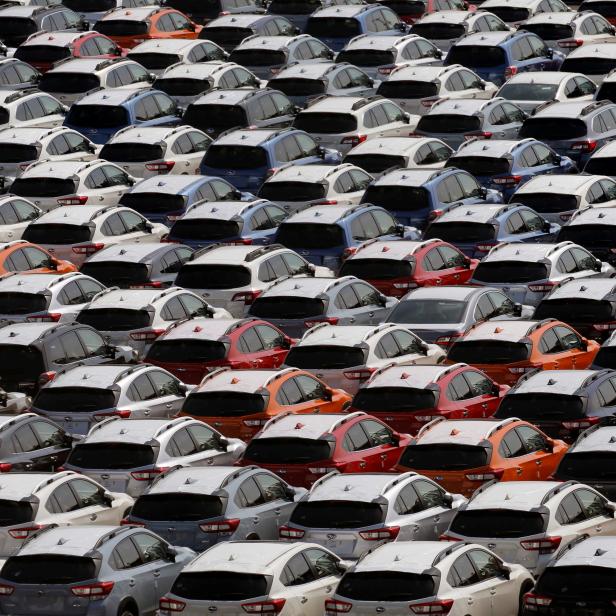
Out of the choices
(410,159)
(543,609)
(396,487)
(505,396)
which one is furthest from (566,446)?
(410,159)

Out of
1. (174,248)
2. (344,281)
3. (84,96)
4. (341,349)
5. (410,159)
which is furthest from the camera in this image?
(84,96)

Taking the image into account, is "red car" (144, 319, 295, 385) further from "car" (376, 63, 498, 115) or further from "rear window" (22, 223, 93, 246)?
"car" (376, 63, 498, 115)

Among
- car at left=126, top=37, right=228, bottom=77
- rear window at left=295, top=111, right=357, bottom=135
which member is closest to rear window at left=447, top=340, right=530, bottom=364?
rear window at left=295, top=111, right=357, bottom=135

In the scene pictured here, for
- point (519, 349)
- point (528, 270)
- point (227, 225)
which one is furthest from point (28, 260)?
point (519, 349)

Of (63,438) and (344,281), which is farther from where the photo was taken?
(344,281)

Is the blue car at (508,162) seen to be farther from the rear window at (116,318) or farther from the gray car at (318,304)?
the rear window at (116,318)

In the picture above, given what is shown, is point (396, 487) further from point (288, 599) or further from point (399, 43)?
point (399, 43)

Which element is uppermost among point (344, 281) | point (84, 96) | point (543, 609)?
point (84, 96)

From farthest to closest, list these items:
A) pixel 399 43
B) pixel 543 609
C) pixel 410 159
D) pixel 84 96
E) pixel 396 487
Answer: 1. pixel 399 43
2. pixel 84 96
3. pixel 410 159
4. pixel 396 487
5. pixel 543 609

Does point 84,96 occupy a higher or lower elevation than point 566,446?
higher

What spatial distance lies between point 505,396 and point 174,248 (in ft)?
31.0

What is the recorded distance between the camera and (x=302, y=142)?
45.5m

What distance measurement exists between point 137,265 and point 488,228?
224 inches

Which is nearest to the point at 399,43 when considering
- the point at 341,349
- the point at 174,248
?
the point at 174,248
